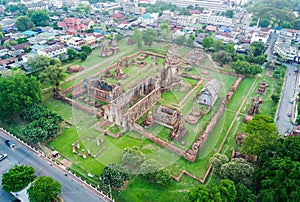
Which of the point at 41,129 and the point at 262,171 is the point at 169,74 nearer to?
the point at 41,129

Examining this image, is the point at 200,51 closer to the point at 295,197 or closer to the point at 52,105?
the point at 52,105

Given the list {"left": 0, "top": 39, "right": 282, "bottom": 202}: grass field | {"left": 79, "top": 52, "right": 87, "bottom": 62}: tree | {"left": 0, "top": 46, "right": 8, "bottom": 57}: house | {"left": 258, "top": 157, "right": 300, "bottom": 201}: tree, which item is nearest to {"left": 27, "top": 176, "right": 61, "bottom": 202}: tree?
{"left": 0, "top": 39, "right": 282, "bottom": 202}: grass field

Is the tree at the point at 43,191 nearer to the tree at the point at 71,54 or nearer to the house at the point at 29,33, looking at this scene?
the tree at the point at 71,54

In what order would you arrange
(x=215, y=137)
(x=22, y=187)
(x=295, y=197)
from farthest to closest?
(x=215, y=137) → (x=22, y=187) → (x=295, y=197)

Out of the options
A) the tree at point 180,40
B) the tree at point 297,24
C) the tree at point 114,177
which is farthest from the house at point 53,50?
the tree at point 297,24

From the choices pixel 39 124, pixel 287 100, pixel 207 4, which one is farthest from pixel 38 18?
pixel 287 100

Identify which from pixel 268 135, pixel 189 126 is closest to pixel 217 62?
pixel 189 126

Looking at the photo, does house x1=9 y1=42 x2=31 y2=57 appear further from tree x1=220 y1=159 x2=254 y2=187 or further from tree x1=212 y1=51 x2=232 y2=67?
tree x1=220 y1=159 x2=254 y2=187
